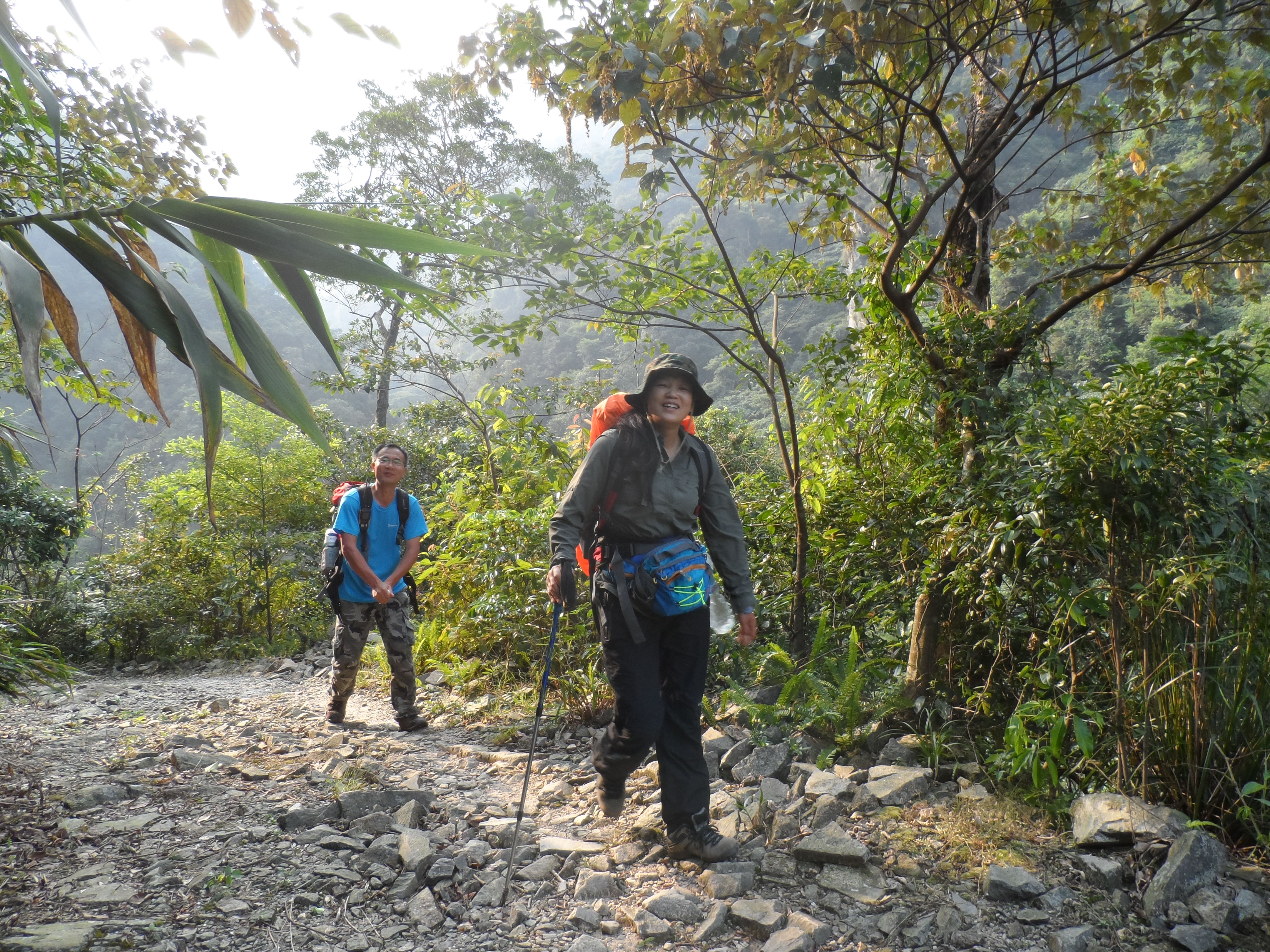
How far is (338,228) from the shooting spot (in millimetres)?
1698

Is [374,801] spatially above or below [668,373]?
below

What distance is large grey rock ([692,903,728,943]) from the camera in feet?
7.62

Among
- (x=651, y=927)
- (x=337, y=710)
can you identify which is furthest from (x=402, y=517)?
(x=651, y=927)

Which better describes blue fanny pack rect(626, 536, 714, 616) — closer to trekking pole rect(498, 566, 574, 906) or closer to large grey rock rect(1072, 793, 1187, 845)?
trekking pole rect(498, 566, 574, 906)

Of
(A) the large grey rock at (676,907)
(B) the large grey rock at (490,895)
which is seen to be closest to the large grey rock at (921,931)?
(A) the large grey rock at (676,907)

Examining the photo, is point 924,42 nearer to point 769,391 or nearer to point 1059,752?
point 769,391

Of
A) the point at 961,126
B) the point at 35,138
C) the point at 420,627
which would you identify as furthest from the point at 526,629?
the point at 961,126

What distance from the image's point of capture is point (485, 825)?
10.3ft

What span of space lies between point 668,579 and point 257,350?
1.68 m

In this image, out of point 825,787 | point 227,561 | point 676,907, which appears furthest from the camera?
point 227,561

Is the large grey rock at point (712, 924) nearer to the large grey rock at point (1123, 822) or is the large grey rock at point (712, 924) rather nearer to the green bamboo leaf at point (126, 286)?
the large grey rock at point (1123, 822)

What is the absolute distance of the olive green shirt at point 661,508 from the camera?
9.40 ft

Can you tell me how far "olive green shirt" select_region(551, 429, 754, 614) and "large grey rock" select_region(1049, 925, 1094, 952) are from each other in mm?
1430

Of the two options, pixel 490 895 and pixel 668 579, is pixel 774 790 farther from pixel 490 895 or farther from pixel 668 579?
pixel 490 895
